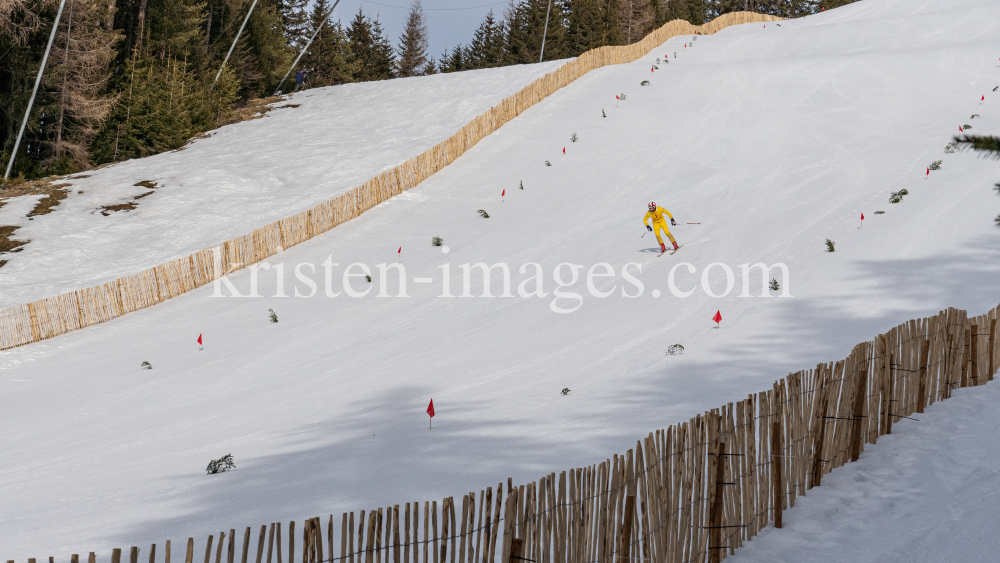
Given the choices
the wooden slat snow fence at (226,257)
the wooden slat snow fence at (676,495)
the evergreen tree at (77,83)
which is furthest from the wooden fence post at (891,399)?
the evergreen tree at (77,83)

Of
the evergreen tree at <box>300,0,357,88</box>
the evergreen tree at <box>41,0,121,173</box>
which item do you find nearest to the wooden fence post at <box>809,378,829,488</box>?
the evergreen tree at <box>41,0,121,173</box>

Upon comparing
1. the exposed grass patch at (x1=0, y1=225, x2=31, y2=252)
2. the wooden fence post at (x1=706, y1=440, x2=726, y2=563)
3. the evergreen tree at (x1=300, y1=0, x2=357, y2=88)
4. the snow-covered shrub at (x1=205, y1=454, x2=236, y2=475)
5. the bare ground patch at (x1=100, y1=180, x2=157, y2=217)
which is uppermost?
the evergreen tree at (x1=300, y1=0, x2=357, y2=88)

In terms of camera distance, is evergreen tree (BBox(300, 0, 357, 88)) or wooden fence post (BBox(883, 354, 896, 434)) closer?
wooden fence post (BBox(883, 354, 896, 434))

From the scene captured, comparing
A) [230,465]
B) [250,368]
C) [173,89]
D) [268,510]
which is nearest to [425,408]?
[230,465]

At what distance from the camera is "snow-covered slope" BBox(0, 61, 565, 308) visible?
20500 millimetres

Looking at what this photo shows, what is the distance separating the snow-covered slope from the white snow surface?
53cm

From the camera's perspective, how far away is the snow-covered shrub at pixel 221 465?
8359 mm

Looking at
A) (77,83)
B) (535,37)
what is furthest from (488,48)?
(77,83)

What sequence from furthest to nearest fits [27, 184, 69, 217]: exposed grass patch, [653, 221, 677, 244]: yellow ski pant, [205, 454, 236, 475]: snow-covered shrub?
[27, 184, 69, 217]: exposed grass patch < [653, 221, 677, 244]: yellow ski pant < [205, 454, 236, 475]: snow-covered shrub

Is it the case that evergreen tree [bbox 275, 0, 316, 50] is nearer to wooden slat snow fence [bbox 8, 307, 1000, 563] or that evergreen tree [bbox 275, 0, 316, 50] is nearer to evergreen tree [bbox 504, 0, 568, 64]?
evergreen tree [bbox 504, 0, 568, 64]

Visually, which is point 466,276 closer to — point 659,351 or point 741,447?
point 659,351

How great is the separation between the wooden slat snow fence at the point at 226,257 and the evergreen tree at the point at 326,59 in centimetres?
2201

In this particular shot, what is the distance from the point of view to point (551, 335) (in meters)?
13.1

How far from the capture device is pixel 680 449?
525 centimetres
